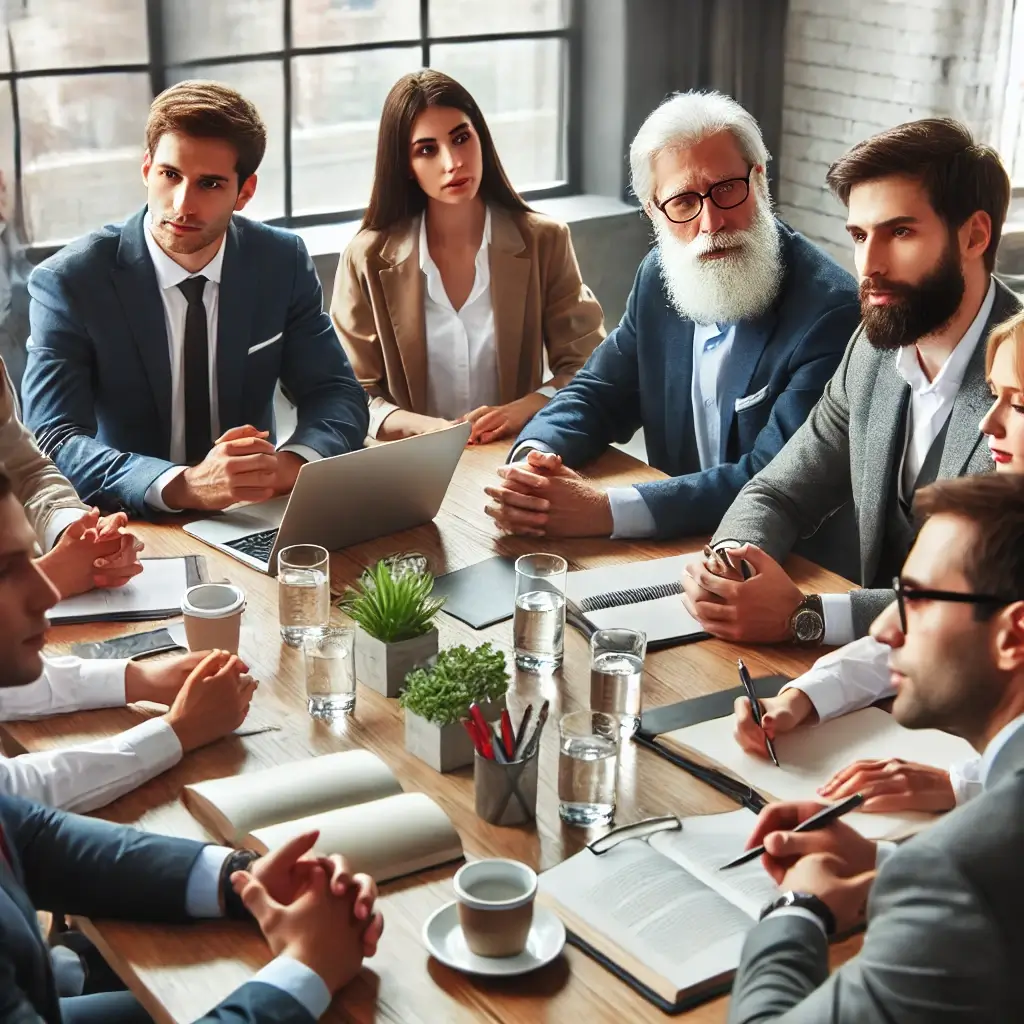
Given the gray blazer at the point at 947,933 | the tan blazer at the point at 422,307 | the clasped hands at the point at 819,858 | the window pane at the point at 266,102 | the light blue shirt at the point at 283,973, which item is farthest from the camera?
the window pane at the point at 266,102

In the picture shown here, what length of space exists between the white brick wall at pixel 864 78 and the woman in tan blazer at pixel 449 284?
5.43ft

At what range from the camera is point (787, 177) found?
538 centimetres

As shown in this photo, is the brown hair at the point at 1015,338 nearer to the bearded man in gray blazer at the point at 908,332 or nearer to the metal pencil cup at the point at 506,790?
the bearded man in gray blazer at the point at 908,332

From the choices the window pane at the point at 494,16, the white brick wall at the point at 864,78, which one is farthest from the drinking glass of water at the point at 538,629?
the window pane at the point at 494,16

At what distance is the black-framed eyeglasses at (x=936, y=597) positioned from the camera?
1.45 m

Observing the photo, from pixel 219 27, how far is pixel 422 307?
4.53 feet

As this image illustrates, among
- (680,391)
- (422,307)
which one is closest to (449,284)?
(422,307)

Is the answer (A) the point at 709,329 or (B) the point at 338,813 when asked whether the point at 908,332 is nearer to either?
(A) the point at 709,329

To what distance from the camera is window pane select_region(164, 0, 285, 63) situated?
4.41 metres

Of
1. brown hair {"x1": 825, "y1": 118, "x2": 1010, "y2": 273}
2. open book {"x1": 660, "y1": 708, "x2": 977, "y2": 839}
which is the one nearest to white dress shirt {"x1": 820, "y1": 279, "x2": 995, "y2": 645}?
brown hair {"x1": 825, "y1": 118, "x2": 1010, "y2": 273}

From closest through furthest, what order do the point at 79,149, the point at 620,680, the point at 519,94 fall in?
the point at 620,680, the point at 79,149, the point at 519,94

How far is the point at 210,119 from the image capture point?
300 centimetres

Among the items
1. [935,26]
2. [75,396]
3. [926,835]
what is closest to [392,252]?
[75,396]

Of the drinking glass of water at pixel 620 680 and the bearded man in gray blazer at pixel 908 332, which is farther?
the bearded man in gray blazer at pixel 908 332
